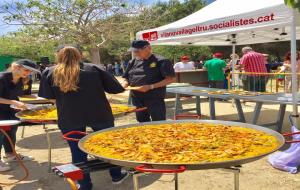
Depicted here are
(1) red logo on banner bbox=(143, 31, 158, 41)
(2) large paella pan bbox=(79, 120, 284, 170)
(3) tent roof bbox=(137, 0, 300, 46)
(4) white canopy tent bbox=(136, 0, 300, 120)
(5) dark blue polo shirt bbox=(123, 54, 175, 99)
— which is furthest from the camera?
(1) red logo on banner bbox=(143, 31, 158, 41)

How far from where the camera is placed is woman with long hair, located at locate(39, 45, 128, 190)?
391 centimetres

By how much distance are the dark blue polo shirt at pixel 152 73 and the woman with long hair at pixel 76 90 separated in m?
1.32

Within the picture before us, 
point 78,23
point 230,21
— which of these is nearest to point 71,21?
point 78,23

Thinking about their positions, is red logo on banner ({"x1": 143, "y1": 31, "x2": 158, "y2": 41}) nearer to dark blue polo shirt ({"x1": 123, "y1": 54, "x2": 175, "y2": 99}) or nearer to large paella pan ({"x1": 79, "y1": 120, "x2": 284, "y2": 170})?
dark blue polo shirt ({"x1": 123, "y1": 54, "x2": 175, "y2": 99})

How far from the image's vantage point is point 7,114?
590 centimetres

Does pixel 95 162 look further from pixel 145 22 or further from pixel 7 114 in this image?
pixel 145 22

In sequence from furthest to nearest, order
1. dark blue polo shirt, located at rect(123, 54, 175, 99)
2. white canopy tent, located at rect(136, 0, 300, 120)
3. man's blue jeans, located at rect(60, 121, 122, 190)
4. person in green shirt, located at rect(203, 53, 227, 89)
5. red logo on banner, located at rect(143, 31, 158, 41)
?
person in green shirt, located at rect(203, 53, 227, 89) < red logo on banner, located at rect(143, 31, 158, 41) < white canopy tent, located at rect(136, 0, 300, 120) < dark blue polo shirt, located at rect(123, 54, 175, 99) < man's blue jeans, located at rect(60, 121, 122, 190)

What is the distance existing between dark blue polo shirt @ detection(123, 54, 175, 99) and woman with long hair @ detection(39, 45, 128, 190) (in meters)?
1.32

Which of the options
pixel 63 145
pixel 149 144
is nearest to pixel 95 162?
pixel 149 144

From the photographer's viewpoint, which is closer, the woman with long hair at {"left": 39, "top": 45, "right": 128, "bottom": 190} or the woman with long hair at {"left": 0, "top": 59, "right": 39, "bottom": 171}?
the woman with long hair at {"left": 39, "top": 45, "right": 128, "bottom": 190}

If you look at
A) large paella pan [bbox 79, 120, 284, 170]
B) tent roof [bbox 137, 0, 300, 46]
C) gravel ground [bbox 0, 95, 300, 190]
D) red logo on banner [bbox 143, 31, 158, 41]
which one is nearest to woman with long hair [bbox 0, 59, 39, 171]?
gravel ground [bbox 0, 95, 300, 190]

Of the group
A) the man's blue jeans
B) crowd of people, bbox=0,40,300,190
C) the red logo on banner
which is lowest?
the man's blue jeans

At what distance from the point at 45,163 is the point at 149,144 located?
3.67m

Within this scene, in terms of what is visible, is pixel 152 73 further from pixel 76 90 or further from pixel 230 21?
pixel 230 21
